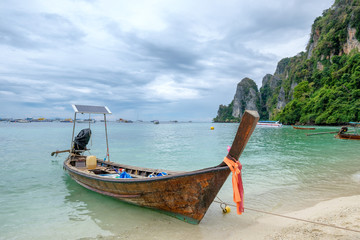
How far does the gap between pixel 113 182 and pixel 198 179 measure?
2.79 m

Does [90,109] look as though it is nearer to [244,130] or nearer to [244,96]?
[244,130]

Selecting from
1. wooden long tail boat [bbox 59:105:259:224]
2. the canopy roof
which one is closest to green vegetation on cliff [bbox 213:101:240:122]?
the canopy roof

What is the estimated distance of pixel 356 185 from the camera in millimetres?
7668

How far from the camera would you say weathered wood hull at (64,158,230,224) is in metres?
4.35

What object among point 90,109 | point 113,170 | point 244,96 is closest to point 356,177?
point 113,170

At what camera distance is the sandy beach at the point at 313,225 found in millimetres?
4129

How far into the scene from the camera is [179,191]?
4.70 metres

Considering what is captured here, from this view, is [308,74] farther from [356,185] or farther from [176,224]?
[176,224]

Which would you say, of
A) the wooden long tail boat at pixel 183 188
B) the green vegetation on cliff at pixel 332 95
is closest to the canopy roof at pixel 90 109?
the wooden long tail boat at pixel 183 188

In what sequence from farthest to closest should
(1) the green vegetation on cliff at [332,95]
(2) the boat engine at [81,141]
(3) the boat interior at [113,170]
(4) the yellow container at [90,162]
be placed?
1. (1) the green vegetation on cliff at [332,95]
2. (2) the boat engine at [81,141]
3. (4) the yellow container at [90,162]
4. (3) the boat interior at [113,170]

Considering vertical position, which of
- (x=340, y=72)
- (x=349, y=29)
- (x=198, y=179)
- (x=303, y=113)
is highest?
(x=349, y=29)

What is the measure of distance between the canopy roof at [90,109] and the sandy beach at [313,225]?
24.6 ft

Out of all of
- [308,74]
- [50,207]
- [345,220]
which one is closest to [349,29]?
[308,74]

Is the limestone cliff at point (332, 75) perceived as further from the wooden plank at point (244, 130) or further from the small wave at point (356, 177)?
the wooden plank at point (244, 130)
